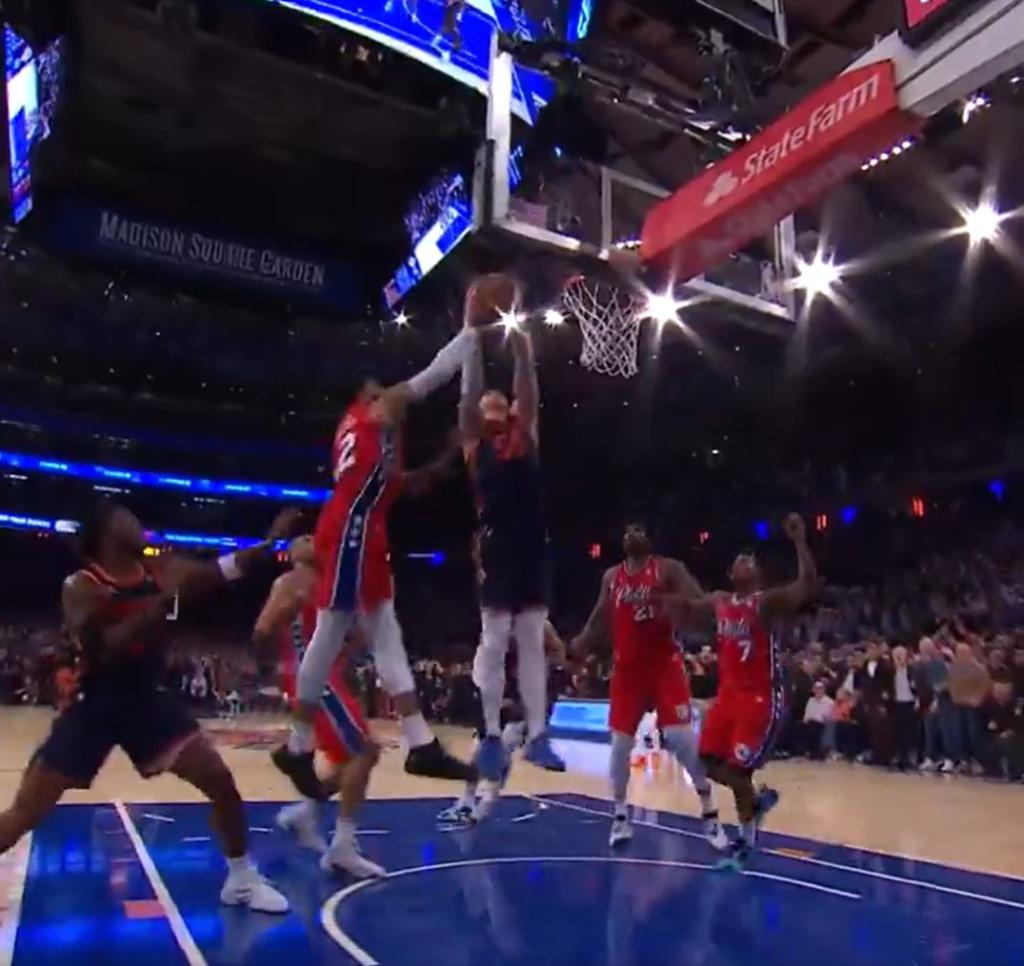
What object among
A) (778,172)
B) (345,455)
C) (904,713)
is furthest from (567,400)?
(345,455)

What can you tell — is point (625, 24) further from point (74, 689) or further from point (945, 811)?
point (74, 689)

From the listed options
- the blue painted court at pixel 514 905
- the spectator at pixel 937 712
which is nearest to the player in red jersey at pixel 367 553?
the blue painted court at pixel 514 905

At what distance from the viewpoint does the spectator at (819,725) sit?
507 inches

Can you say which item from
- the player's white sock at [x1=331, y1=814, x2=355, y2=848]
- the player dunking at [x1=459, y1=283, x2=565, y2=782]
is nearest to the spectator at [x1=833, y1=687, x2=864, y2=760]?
the player's white sock at [x1=331, y1=814, x2=355, y2=848]

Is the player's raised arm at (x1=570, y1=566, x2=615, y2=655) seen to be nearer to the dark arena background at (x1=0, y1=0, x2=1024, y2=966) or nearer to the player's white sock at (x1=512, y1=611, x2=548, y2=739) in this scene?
the dark arena background at (x1=0, y1=0, x2=1024, y2=966)

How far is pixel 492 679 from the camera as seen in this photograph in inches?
179

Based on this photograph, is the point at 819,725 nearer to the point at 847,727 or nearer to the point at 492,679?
the point at 847,727

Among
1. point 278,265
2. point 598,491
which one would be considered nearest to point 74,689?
point 278,265

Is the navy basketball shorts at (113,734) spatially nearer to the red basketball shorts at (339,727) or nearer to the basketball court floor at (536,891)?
the basketball court floor at (536,891)

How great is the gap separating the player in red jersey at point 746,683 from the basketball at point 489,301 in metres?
2.23

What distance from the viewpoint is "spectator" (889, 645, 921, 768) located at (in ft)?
38.9

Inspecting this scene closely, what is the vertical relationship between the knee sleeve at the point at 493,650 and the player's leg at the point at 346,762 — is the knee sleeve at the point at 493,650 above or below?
above

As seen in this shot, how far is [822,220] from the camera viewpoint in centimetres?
1385

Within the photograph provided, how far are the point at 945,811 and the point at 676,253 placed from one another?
483 centimetres
